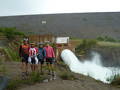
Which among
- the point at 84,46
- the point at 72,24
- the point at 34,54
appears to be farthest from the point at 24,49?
the point at 72,24

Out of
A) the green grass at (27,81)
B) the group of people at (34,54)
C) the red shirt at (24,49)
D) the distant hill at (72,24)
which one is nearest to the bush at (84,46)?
the distant hill at (72,24)

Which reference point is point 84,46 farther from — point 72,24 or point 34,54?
point 34,54

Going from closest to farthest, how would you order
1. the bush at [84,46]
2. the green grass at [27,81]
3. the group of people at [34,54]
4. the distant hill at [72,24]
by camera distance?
the green grass at [27,81], the group of people at [34,54], the bush at [84,46], the distant hill at [72,24]

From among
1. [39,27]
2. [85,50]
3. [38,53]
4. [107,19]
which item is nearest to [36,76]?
[38,53]

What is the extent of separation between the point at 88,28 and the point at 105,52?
596 inches

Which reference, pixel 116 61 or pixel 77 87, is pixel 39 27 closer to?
pixel 116 61

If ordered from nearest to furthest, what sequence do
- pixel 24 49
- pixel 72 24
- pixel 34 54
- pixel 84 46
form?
pixel 34 54
pixel 24 49
pixel 84 46
pixel 72 24

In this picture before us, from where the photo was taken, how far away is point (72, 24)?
60.9 metres

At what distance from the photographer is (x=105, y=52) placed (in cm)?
4572

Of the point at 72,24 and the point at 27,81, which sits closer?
the point at 27,81

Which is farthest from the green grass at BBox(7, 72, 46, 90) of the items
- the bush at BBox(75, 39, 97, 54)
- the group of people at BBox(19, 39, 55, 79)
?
the bush at BBox(75, 39, 97, 54)

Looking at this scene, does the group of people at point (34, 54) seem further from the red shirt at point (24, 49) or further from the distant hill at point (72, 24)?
the distant hill at point (72, 24)

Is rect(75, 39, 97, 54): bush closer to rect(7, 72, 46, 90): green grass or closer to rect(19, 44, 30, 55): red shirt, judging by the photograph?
rect(19, 44, 30, 55): red shirt

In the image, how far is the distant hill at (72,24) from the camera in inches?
2281
